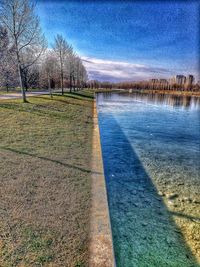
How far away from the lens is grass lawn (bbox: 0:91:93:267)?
7.90ft

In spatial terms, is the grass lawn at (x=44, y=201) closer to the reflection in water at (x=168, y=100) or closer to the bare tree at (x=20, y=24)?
the bare tree at (x=20, y=24)

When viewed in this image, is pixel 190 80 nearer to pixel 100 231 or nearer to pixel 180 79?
pixel 180 79

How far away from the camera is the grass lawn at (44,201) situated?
241cm

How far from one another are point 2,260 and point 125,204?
9.10ft

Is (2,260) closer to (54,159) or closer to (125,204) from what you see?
(125,204)

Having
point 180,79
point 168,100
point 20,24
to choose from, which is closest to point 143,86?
point 180,79

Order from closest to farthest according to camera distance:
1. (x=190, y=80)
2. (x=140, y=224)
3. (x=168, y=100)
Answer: (x=140, y=224)
(x=168, y=100)
(x=190, y=80)

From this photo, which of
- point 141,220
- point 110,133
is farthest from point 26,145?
point 110,133

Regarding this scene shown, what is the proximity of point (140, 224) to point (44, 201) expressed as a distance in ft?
6.02

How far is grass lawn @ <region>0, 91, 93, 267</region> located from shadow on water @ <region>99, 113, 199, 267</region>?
0.81 metres

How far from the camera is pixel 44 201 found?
11.4ft

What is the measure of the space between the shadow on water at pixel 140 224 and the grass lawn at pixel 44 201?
0.81 m

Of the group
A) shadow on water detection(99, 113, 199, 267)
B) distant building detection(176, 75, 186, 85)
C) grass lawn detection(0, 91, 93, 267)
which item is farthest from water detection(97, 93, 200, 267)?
distant building detection(176, 75, 186, 85)

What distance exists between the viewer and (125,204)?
451 centimetres
